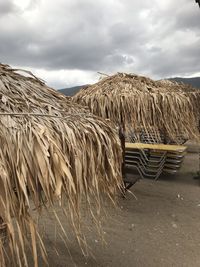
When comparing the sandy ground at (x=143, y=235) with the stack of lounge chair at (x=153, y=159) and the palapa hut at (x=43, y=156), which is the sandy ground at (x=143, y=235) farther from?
the stack of lounge chair at (x=153, y=159)

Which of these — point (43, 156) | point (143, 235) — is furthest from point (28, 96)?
point (143, 235)

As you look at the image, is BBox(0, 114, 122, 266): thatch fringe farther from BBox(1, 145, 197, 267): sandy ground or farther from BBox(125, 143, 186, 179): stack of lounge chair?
BBox(125, 143, 186, 179): stack of lounge chair

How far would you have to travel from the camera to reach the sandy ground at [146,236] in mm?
3447

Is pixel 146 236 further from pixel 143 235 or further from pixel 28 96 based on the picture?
pixel 28 96

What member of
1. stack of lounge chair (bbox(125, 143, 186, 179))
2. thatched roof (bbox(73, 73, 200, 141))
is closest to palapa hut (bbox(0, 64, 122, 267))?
thatched roof (bbox(73, 73, 200, 141))

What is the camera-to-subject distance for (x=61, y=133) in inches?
82.5

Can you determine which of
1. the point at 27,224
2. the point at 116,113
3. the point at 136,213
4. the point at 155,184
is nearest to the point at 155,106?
the point at 116,113

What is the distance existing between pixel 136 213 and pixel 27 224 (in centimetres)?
336

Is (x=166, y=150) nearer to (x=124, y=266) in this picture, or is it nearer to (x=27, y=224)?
(x=124, y=266)

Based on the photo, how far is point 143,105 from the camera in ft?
15.1

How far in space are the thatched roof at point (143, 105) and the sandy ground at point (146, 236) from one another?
1.22m

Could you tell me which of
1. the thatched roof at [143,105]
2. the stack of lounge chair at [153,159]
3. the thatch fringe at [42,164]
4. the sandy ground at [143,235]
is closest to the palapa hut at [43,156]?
the thatch fringe at [42,164]

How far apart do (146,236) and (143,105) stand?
1796 mm

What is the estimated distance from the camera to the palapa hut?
1.73m
